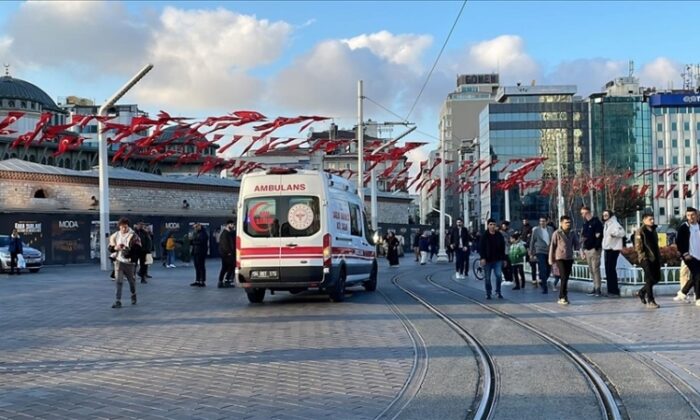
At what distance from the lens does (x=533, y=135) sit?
108750 mm

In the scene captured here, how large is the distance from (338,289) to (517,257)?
617 centimetres

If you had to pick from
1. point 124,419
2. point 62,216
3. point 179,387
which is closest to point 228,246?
point 179,387

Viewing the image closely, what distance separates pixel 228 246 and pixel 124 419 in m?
14.8

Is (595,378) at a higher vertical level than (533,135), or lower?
lower

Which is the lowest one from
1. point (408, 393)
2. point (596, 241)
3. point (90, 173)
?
point (408, 393)

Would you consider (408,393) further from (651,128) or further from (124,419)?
(651,128)

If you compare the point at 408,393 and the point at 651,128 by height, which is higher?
the point at 651,128

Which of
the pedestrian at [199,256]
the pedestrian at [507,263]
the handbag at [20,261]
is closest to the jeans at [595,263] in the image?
the pedestrian at [507,263]

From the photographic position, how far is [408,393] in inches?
304

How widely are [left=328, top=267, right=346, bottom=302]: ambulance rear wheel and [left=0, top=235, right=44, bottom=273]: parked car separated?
1834 cm

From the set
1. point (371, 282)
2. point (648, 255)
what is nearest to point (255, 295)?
point (371, 282)

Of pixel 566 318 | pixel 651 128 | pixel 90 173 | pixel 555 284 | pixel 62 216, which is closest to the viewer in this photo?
pixel 566 318

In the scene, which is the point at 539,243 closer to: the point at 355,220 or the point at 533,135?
the point at 355,220

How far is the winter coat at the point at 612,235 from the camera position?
669 inches
